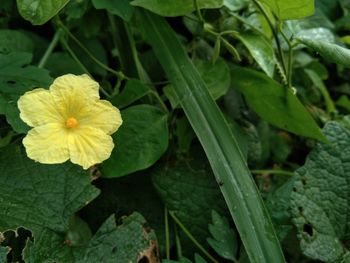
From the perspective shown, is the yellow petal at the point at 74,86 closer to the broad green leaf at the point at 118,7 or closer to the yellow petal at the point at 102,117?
the yellow petal at the point at 102,117

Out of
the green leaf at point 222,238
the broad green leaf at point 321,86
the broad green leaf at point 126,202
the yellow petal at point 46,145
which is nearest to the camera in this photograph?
the yellow petal at point 46,145

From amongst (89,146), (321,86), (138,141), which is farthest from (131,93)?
(321,86)

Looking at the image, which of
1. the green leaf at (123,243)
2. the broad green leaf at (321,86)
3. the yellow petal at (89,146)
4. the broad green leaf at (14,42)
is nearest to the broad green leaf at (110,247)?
the green leaf at (123,243)

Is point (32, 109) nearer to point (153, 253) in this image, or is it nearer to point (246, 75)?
point (153, 253)

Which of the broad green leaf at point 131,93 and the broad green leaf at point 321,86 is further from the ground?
the broad green leaf at point 131,93

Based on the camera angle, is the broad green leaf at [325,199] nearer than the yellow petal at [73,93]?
No

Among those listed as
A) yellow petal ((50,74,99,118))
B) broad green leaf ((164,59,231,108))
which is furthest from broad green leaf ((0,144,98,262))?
broad green leaf ((164,59,231,108))
